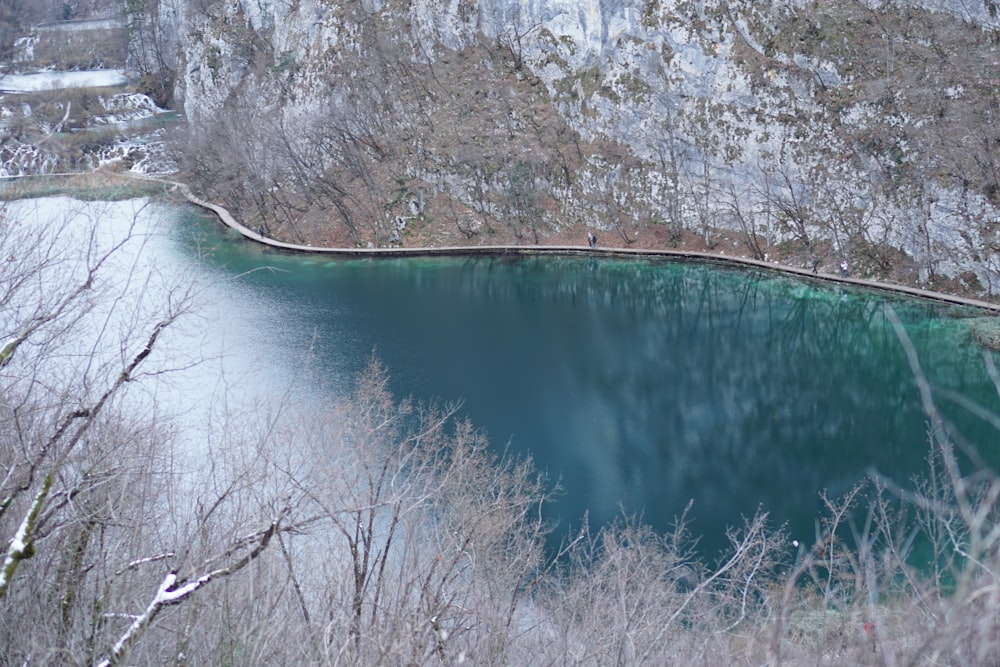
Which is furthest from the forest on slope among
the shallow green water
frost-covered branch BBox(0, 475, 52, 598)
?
the shallow green water

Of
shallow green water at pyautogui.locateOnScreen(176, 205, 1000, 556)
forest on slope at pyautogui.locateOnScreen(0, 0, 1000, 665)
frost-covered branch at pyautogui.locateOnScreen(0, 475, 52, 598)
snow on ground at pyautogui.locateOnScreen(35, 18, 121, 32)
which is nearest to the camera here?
frost-covered branch at pyautogui.locateOnScreen(0, 475, 52, 598)

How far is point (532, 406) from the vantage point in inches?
859

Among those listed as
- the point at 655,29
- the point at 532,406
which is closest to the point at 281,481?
the point at 532,406

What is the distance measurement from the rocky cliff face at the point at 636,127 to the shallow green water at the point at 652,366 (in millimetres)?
3522

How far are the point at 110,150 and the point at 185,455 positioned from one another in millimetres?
40140

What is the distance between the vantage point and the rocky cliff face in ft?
106

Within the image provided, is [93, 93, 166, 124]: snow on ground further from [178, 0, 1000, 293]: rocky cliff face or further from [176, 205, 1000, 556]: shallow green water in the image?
[176, 205, 1000, 556]: shallow green water

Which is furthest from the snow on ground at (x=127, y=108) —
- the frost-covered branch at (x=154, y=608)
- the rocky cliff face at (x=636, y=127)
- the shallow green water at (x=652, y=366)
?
the frost-covered branch at (x=154, y=608)

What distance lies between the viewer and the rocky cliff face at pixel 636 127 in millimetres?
32188

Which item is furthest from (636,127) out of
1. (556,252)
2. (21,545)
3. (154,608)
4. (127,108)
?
(127,108)

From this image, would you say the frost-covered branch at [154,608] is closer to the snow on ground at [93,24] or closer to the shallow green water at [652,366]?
the shallow green water at [652,366]

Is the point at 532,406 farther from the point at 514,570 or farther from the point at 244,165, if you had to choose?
the point at 244,165

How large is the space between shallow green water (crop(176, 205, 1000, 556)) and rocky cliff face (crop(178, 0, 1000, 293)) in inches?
139

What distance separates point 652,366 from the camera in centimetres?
2494
